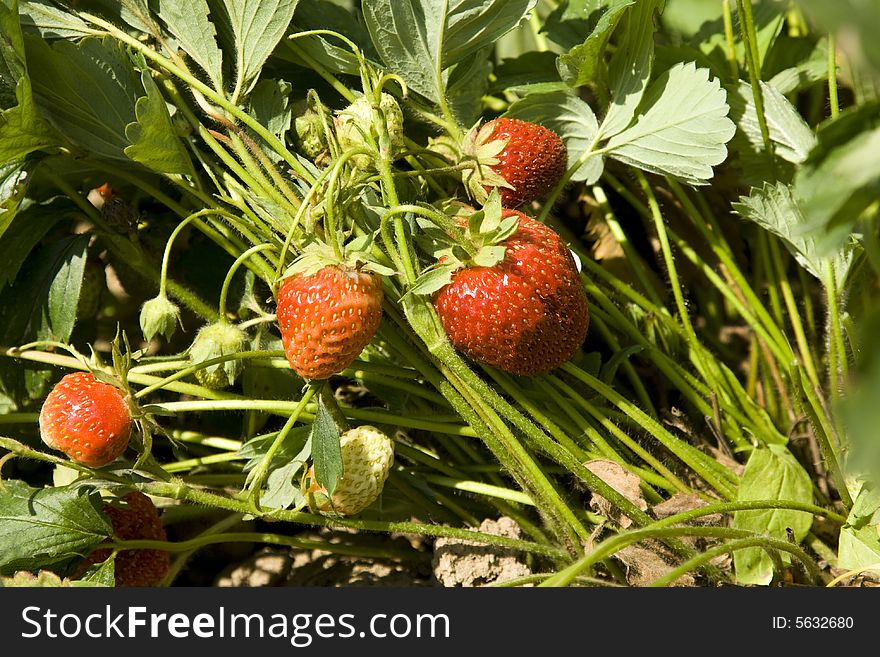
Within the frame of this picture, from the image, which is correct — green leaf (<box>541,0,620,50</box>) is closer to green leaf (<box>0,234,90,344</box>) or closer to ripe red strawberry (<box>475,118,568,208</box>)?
ripe red strawberry (<box>475,118,568,208</box>)

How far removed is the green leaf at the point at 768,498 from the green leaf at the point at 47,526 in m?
0.62

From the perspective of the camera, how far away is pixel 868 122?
400 mm

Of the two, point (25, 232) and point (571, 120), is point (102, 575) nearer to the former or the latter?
point (25, 232)

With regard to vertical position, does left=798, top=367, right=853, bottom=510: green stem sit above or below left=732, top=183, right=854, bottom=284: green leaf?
below

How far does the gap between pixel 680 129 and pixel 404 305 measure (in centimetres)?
37

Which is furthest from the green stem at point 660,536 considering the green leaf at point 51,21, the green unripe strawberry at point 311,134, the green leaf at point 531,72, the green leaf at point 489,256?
the green leaf at point 51,21

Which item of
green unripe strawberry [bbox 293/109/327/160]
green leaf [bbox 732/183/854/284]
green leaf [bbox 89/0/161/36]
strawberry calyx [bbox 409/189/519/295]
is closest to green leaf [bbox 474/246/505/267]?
strawberry calyx [bbox 409/189/519/295]

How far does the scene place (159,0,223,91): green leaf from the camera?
85 cm

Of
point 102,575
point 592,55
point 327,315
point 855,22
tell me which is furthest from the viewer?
point 592,55

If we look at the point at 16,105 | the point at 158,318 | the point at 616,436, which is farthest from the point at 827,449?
the point at 16,105

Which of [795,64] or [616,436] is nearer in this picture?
[616,436]

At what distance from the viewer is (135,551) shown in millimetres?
908

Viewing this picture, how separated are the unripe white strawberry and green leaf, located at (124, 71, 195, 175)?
1.03 feet

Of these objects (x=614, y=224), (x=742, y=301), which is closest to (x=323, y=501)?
(x=614, y=224)
